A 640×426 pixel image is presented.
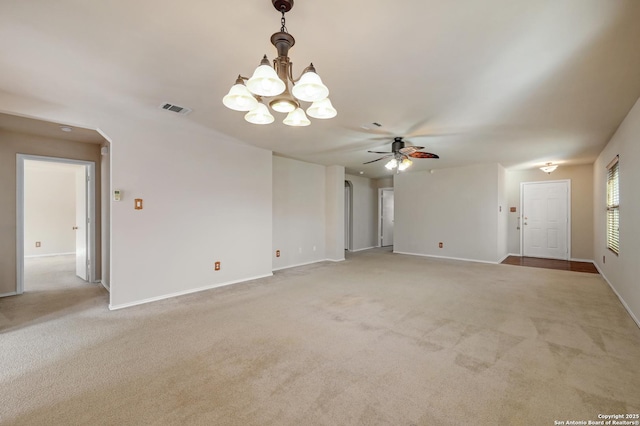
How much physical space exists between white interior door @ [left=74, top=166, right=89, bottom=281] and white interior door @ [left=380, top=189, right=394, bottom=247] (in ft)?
25.8

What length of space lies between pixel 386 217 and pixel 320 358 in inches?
308

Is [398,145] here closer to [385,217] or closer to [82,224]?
[385,217]

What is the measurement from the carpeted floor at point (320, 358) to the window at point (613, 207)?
0.97m

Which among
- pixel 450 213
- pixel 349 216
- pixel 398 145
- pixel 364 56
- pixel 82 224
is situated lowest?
pixel 82 224

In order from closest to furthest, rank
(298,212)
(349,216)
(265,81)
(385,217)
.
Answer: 1. (265,81)
2. (298,212)
3. (349,216)
4. (385,217)

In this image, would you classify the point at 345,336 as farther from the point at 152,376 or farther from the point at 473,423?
the point at 152,376

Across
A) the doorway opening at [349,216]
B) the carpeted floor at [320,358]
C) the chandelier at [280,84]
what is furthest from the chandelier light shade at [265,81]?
the doorway opening at [349,216]

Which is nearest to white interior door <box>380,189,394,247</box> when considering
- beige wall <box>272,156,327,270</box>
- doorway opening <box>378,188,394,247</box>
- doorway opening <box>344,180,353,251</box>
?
doorway opening <box>378,188,394,247</box>

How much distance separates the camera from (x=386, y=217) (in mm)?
9742

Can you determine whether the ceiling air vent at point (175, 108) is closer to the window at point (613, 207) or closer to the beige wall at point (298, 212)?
the beige wall at point (298, 212)

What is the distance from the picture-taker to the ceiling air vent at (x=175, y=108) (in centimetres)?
325

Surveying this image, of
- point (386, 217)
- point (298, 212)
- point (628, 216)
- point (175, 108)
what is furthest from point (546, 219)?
point (175, 108)

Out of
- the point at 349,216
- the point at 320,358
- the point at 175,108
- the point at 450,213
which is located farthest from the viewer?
the point at 349,216

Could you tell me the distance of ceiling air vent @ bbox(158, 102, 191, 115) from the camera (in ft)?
10.6
